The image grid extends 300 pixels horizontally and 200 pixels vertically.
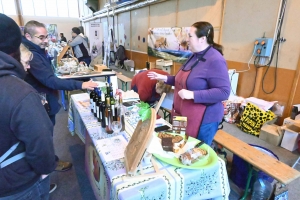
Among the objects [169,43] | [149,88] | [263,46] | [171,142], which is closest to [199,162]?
[171,142]

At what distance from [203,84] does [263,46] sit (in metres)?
2.28

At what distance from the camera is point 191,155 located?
41.3 inches

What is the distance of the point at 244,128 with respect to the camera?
3.11 meters

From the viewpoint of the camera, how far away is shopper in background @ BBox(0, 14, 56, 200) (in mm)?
708

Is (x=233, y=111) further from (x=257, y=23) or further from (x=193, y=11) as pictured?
(x=193, y=11)

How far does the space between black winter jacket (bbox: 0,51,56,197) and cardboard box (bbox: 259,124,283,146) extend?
2.85 meters

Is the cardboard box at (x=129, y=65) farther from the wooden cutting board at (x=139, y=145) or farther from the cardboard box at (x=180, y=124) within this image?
the wooden cutting board at (x=139, y=145)

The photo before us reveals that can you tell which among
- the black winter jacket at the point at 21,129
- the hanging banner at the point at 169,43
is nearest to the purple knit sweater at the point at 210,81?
the black winter jacket at the point at 21,129

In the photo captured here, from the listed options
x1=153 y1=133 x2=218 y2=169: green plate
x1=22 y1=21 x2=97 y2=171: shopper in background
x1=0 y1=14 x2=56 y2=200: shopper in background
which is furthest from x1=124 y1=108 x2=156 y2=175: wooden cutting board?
x1=22 y1=21 x2=97 y2=171: shopper in background

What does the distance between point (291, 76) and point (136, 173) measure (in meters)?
2.96

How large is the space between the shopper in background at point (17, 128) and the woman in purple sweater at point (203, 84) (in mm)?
914

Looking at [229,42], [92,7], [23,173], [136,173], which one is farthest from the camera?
[92,7]

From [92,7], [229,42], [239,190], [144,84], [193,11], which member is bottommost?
[239,190]

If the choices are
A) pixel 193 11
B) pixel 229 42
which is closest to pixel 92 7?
pixel 193 11
